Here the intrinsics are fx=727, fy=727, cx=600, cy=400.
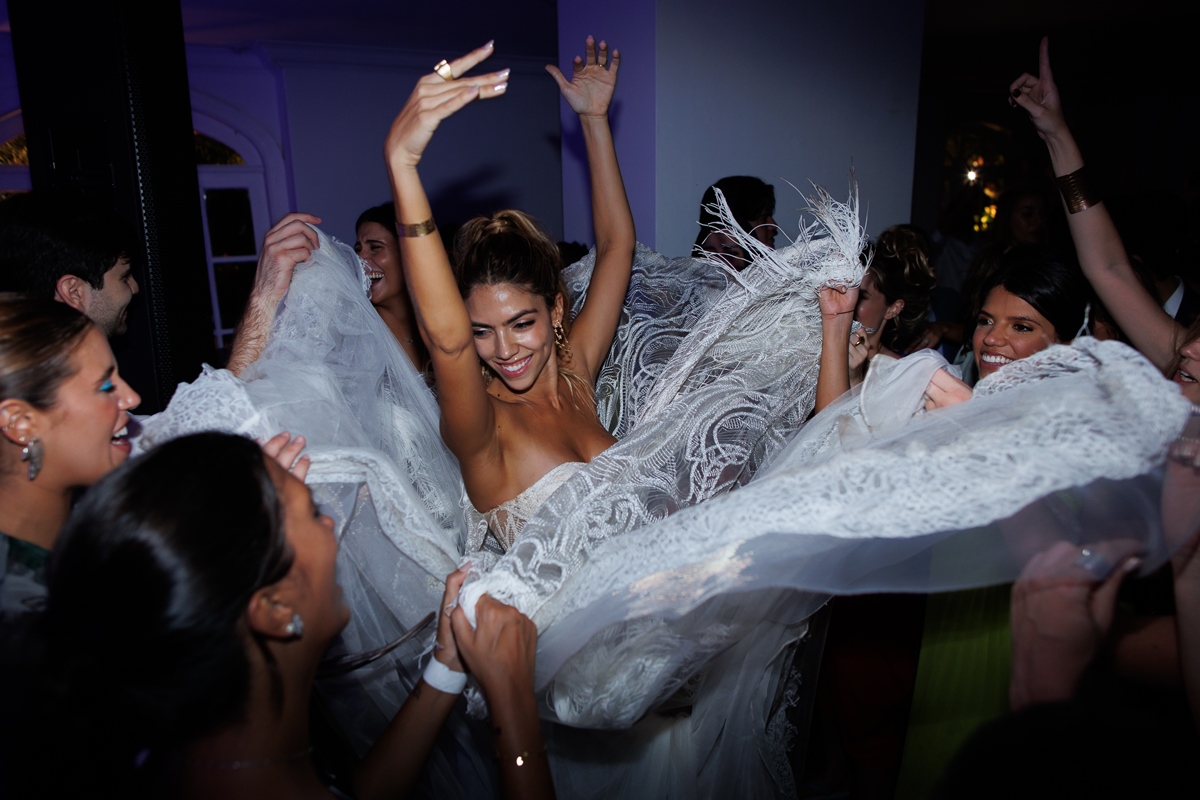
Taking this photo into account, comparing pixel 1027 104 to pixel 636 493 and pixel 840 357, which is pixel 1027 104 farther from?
pixel 636 493

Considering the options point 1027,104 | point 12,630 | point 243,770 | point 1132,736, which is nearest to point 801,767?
point 1132,736

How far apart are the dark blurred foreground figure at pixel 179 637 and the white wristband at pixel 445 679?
190 mm

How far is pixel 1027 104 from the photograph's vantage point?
1796mm

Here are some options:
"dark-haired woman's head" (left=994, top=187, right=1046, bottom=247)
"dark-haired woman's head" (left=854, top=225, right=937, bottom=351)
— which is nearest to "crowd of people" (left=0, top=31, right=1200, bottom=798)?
"dark-haired woman's head" (left=854, top=225, right=937, bottom=351)

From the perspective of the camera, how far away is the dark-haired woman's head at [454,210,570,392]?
1.57 meters

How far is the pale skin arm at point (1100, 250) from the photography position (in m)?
1.72

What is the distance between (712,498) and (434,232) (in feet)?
2.27

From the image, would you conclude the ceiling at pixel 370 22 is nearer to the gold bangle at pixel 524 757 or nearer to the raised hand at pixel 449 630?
the raised hand at pixel 449 630

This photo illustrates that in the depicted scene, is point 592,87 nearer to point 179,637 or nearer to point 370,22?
point 179,637

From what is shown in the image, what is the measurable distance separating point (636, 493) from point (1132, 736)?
0.80m

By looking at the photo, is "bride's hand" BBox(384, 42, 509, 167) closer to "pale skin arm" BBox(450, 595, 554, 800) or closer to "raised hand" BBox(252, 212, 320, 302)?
"raised hand" BBox(252, 212, 320, 302)

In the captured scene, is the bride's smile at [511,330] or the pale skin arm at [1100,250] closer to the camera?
the bride's smile at [511,330]

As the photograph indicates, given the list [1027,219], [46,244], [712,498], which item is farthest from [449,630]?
[1027,219]

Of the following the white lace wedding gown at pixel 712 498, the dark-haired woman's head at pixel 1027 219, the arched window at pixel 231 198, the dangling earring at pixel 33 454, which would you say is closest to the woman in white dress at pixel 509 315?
the white lace wedding gown at pixel 712 498
